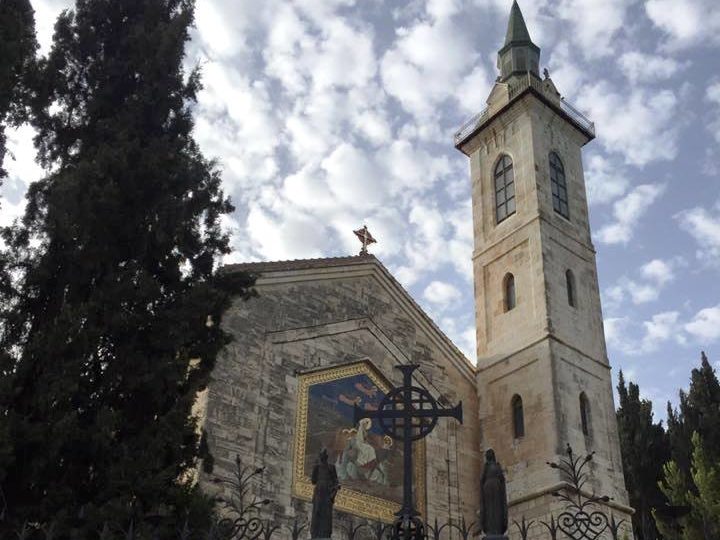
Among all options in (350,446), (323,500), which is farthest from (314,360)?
(323,500)

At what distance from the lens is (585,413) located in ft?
61.4

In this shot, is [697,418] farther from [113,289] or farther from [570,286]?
[113,289]

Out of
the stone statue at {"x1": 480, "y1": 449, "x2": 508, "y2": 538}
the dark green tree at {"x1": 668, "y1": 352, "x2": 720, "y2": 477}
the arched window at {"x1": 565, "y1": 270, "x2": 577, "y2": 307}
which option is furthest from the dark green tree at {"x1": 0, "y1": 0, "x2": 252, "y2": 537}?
the dark green tree at {"x1": 668, "y1": 352, "x2": 720, "y2": 477}

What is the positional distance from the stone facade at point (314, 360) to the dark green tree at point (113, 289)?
13.9 ft

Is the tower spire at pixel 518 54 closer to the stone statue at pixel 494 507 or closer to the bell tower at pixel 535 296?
→ the bell tower at pixel 535 296

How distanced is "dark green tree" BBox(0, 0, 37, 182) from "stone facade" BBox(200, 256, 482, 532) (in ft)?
19.5

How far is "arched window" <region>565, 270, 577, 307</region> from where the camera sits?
20.2 metres

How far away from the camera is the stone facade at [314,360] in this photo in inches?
599

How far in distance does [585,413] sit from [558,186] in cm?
621

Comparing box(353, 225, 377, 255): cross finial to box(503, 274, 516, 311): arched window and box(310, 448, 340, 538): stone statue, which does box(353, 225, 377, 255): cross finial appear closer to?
box(503, 274, 516, 311): arched window

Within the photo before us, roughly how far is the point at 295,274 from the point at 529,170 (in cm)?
707

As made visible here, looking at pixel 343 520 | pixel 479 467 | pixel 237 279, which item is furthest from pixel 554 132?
pixel 237 279

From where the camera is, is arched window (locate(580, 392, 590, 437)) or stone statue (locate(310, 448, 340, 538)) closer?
stone statue (locate(310, 448, 340, 538))

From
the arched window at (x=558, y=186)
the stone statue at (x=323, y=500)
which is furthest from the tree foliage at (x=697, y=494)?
the stone statue at (x=323, y=500)
